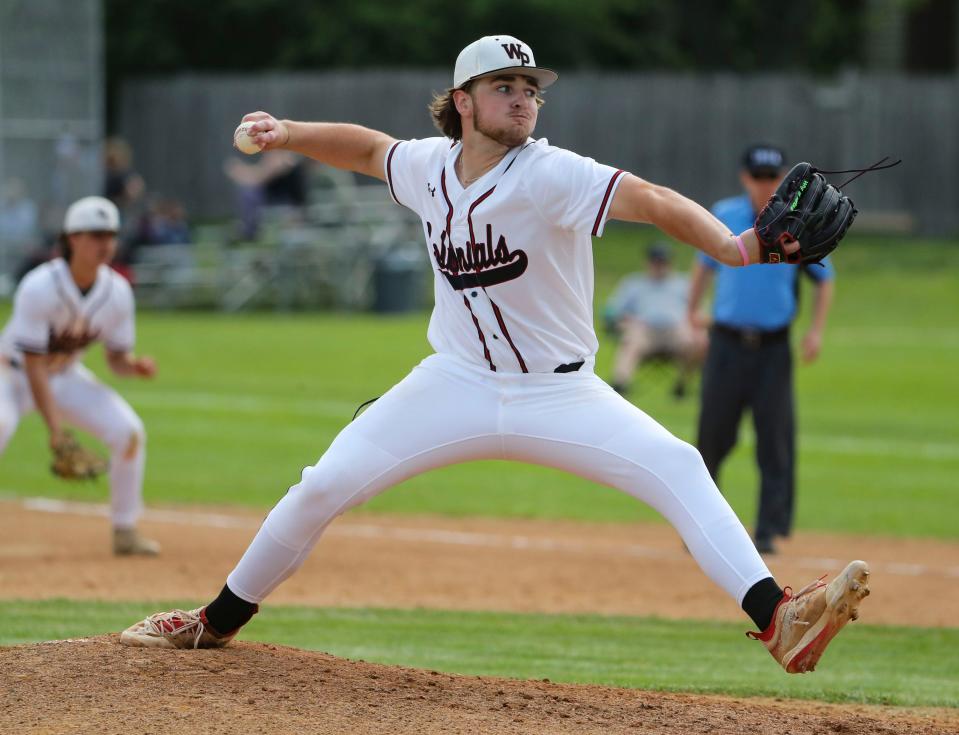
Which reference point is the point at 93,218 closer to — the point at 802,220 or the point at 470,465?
the point at 802,220

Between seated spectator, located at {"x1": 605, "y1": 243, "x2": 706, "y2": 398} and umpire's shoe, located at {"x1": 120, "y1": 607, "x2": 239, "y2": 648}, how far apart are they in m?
12.2

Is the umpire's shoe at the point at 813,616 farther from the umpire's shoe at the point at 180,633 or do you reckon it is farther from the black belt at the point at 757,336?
the black belt at the point at 757,336

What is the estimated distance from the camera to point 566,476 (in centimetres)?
1491

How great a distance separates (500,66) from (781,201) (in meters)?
1.17

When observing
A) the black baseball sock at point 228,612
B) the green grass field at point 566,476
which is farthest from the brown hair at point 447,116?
the green grass field at point 566,476

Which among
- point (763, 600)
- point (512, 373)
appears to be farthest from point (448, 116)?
point (763, 600)

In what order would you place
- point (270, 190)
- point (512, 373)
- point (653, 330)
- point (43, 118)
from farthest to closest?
1. point (270, 190)
2. point (43, 118)
3. point (653, 330)
4. point (512, 373)

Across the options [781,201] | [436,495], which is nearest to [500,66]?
[781,201]

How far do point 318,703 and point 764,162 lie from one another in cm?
554

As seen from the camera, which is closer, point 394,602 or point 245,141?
point 245,141

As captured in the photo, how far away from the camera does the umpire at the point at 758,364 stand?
10.0m

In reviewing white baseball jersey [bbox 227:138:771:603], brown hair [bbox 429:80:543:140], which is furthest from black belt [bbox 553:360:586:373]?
brown hair [bbox 429:80:543:140]

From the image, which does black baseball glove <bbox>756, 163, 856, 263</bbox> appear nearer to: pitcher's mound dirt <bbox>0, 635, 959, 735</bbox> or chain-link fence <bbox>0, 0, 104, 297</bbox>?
pitcher's mound dirt <bbox>0, 635, 959, 735</bbox>

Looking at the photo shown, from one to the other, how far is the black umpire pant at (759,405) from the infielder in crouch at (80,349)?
3583 mm
